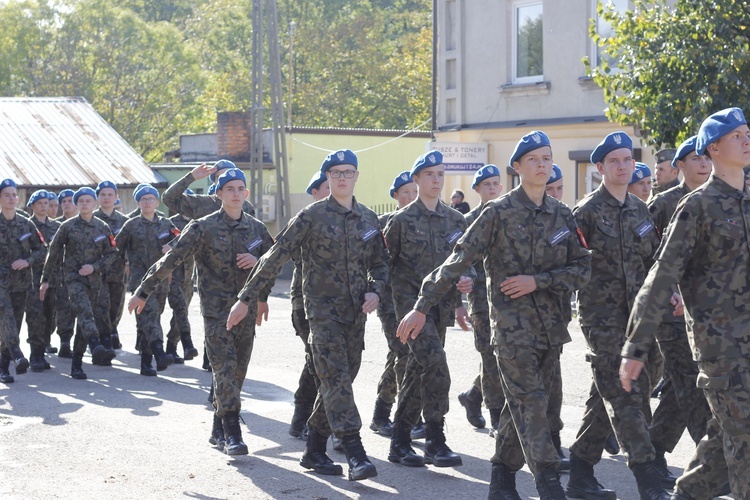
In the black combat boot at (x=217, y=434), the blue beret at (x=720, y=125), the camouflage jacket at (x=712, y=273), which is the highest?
the blue beret at (x=720, y=125)

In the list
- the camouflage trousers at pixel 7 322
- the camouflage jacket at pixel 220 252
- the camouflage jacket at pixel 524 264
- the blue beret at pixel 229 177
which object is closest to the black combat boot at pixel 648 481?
the camouflage jacket at pixel 524 264

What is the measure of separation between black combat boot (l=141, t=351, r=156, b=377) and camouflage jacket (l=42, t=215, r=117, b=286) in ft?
3.79

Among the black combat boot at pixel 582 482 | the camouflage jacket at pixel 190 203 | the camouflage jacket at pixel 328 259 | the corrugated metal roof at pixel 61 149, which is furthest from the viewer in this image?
the corrugated metal roof at pixel 61 149

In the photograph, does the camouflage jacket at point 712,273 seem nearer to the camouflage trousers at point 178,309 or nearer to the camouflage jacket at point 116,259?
the camouflage trousers at point 178,309

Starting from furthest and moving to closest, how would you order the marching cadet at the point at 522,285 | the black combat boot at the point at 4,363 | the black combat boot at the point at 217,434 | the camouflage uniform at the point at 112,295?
the camouflage uniform at the point at 112,295, the black combat boot at the point at 4,363, the black combat boot at the point at 217,434, the marching cadet at the point at 522,285

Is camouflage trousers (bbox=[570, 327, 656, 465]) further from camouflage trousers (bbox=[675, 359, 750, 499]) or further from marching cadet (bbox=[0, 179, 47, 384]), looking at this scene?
marching cadet (bbox=[0, 179, 47, 384])

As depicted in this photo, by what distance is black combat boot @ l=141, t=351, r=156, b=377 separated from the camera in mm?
13281

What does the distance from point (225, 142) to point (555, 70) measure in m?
15.5

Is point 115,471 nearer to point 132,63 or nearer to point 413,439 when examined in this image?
point 413,439

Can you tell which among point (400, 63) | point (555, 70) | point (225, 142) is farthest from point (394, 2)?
point (555, 70)

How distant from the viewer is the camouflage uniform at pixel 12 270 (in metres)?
13.0

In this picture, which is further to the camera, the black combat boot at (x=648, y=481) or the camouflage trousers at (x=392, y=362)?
the camouflage trousers at (x=392, y=362)

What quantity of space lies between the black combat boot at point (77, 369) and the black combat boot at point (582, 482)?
6.99 m

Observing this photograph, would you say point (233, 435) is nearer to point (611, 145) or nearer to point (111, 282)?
point (611, 145)
